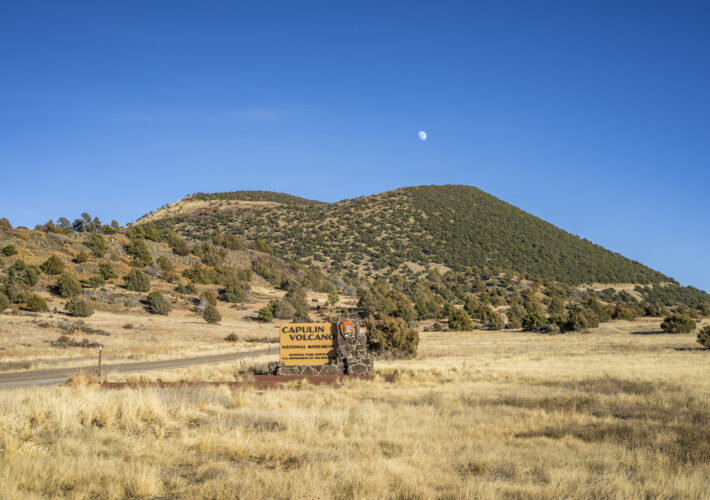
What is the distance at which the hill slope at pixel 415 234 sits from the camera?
3406 inches

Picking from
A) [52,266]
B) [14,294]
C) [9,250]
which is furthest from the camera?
[9,250]

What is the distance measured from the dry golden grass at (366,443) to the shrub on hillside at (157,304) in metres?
36.7

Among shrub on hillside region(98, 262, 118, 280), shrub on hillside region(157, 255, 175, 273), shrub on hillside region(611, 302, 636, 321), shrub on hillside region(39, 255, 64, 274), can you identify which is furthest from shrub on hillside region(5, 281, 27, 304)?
shrub on hillside region(611, 302, 636, 321)

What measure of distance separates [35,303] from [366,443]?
139ft

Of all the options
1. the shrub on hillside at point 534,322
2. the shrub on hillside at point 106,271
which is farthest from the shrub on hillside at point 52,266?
the shrub on hillside at point 534,322

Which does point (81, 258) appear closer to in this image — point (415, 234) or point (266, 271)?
point (266, 271)

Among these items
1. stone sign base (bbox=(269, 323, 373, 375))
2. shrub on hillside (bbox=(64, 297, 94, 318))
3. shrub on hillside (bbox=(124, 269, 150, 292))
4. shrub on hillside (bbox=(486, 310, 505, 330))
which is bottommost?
shrub on hillside (bbox=(486, 310, 505, 330))

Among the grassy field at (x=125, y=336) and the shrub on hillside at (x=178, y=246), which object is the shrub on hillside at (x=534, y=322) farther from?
the shrub on hillside at (x=178, y=246)

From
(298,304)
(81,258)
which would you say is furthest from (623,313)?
(81,258)

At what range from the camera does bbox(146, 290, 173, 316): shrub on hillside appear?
47312 mm

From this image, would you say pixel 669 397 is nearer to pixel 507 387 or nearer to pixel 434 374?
→ pixel 507 387

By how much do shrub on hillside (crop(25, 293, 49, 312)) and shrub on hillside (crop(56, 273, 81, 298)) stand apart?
16.2 ft

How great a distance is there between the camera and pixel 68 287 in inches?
1813

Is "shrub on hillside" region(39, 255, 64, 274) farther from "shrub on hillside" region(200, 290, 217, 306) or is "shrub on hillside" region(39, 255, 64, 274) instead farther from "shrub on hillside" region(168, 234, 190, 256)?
"shrub on hillside" region(168, 234, 190, 256)
